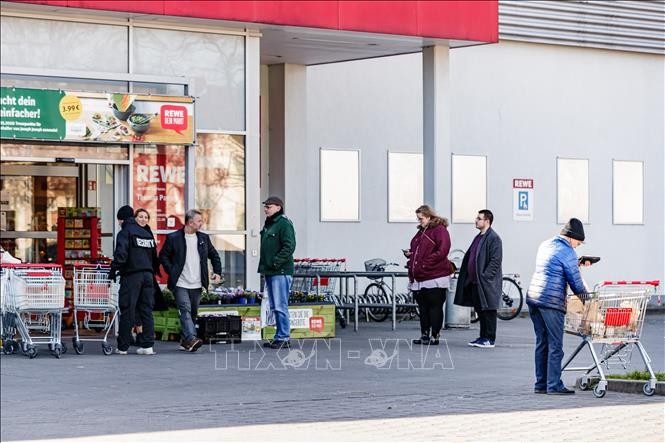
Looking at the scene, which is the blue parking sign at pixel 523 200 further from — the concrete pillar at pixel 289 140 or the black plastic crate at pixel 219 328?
the black plastic crate at pixel 219 328

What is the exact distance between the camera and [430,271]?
18875 mm

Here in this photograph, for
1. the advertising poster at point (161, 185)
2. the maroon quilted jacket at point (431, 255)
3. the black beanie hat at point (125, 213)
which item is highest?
the advertising poster at point (161, 185)

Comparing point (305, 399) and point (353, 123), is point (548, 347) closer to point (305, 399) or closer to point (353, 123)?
point (305, 399)

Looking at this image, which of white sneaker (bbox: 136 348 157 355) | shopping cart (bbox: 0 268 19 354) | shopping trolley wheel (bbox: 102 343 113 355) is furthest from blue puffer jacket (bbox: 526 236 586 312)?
shopping cart (bbox: 0 268 19 354)

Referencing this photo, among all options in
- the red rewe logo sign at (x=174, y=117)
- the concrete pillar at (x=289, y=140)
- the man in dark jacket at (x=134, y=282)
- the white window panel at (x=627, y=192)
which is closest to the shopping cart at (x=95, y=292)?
the man in dark jacket at (x=134, y=282)

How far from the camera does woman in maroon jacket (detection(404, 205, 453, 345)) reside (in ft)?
61.9

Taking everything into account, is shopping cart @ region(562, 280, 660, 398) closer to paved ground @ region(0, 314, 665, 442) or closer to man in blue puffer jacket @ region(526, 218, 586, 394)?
man in blue puffer jacket @ region(526, 218, 586, 394)

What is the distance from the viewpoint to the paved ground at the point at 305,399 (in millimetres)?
10602

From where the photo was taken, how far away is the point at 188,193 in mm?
20188

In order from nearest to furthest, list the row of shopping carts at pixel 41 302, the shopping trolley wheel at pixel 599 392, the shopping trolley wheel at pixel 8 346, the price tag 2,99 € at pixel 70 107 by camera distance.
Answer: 1. the shopping trolley wheel at pixel 599 392
2. the row of shopping carts at pixel 41 302
3. the shopping trolley wheel at pixel 8 346
4. the price tag 2,99 € at pixel 70 107

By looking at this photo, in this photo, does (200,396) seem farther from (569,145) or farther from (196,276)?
(569,145)

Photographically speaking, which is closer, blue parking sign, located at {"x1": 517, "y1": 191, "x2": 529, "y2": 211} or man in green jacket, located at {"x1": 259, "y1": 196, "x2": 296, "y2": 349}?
man in green jacket, located at {"x1": 259, "y1": 196, "x2": 296, "y2": 349}

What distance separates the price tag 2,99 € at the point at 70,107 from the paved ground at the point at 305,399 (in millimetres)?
3216

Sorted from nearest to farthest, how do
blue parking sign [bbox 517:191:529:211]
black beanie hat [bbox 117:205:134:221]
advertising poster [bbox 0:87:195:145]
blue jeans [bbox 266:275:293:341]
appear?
black beanie hat [bbox 117:205:134:221], blue jeans [bbox 266:275:293:341], advertising poster [bbox 0:87:195:145], blue parking sign [bbox 517:191:529:211]
